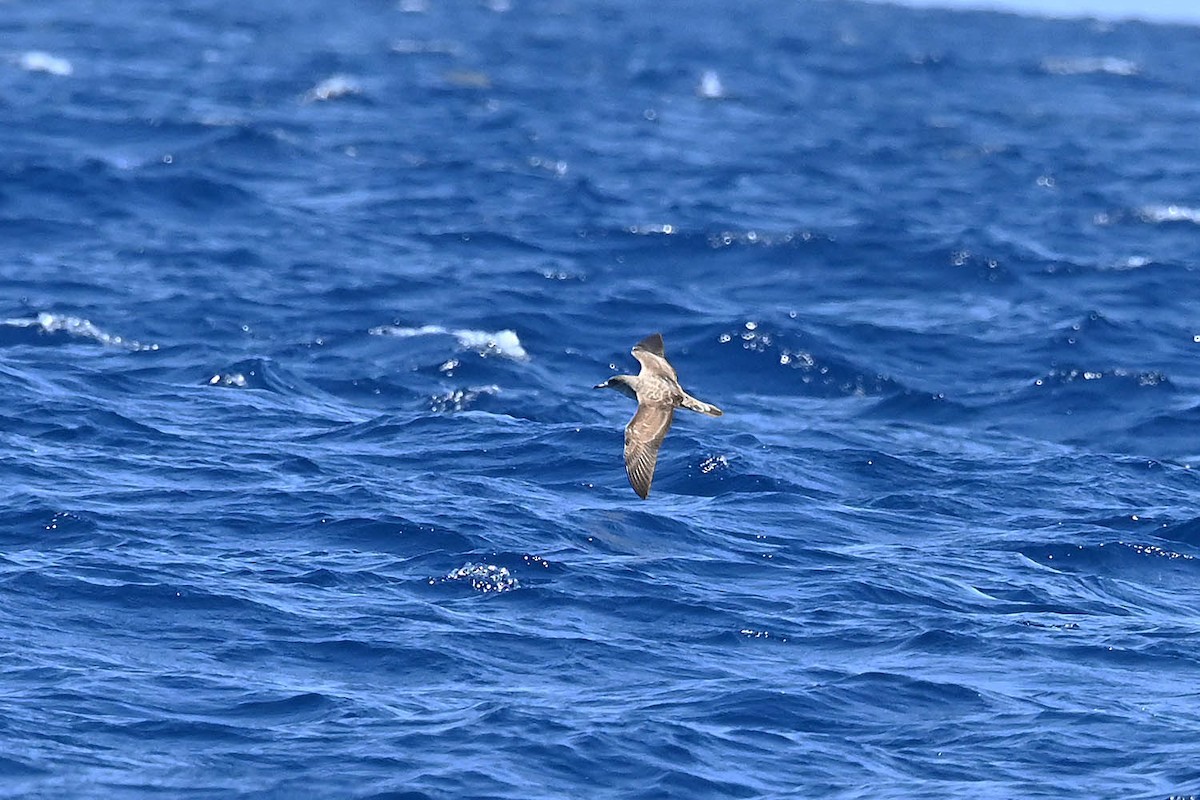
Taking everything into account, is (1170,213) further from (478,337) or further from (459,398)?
(459,398)

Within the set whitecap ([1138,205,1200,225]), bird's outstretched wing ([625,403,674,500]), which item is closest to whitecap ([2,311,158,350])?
bird's outstretched wing ([625,403,674,500])

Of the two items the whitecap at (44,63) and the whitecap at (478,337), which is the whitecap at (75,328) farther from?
the whitecap at (44,63)

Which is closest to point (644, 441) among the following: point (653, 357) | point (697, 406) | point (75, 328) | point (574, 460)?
point (697, 406)

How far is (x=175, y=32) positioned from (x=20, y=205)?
28029mm

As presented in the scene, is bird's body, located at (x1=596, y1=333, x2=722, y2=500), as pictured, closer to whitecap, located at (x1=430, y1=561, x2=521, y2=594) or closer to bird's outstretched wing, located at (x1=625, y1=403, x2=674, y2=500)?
bird's outstretched wing, located at (x1=625, y1=403, x2=674, y2=500)

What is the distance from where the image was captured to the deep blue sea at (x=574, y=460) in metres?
12.8

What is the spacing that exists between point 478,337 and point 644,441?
7508 mm

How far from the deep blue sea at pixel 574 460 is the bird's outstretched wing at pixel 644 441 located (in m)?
0.74

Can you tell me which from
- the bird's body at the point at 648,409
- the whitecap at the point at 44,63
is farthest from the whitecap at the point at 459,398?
the whitecap at the point at 44,63

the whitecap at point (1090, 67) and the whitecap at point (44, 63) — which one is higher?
the whitecap at point (1090, 67)

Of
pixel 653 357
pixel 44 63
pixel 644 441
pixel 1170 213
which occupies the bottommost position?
pixel 44 63

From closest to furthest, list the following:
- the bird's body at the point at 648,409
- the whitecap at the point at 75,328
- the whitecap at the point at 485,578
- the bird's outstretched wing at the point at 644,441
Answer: the whitecap at the point at 485,578, the bird's outstretched wing at the point at 644,441, the bird's body at the point at 648,409, the whitecap at the point at 75,328

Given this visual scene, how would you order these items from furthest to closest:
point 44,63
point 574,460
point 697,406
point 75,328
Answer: point 44,63
point 75,328
point 574,460
point 697,406

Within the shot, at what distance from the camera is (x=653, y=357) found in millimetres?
17734
